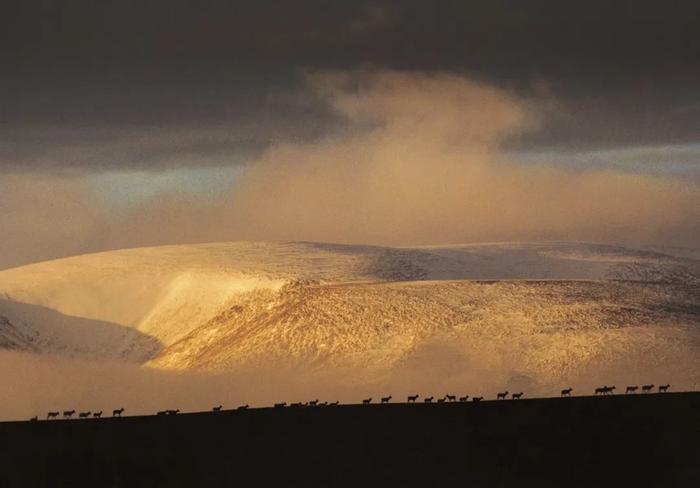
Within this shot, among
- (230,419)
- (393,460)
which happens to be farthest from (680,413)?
(230,419)

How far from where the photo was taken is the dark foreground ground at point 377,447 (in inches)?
2995

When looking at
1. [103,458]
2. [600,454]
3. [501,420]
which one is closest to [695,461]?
[600,454]

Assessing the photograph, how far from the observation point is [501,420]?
3418 inches

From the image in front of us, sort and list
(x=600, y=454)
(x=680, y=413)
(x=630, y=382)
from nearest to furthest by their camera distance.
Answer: (x=600, y=454) → (x=680, y=413) → (x=630, y=382)

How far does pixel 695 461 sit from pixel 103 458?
3371 centimetres

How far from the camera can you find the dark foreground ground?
76062mm

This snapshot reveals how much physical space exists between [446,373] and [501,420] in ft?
357

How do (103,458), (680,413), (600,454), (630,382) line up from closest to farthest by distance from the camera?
(103,458)
(600,454)
(680,413)
(630,382)

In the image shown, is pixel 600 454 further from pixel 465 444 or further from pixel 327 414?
pixel 327 414

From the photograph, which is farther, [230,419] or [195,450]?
[230,419]

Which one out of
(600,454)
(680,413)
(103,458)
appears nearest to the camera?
(103,458)

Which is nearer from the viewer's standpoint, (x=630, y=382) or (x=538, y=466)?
(x=538, y=466)

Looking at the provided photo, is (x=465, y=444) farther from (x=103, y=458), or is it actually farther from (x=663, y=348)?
(x=663, y=348)

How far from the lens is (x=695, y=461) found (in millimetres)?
79125
